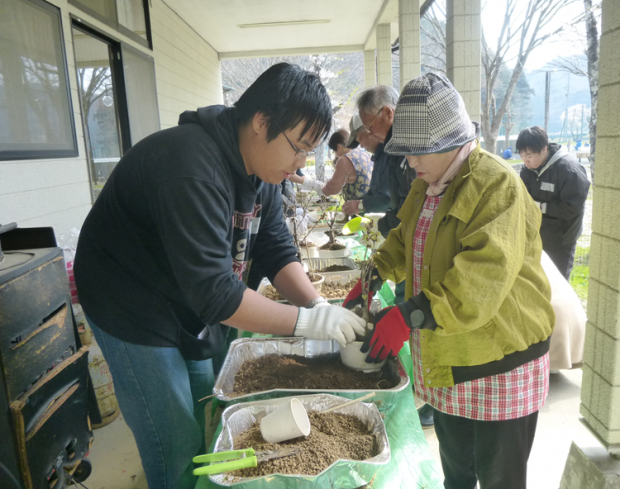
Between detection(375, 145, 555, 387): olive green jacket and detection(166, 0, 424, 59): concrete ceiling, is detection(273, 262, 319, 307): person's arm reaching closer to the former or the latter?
detection(375, 145, 555, 387): olive green jacket

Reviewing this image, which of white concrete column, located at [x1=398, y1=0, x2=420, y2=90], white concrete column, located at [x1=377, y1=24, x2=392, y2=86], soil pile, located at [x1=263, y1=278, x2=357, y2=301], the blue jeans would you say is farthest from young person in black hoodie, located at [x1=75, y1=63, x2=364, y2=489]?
white concrete column, located at [x1=377, y1=24, x2=392, y2=86]

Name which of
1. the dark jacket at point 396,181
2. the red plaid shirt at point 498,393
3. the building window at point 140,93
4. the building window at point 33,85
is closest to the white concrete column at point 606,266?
the red plaid shirt at point 498,393

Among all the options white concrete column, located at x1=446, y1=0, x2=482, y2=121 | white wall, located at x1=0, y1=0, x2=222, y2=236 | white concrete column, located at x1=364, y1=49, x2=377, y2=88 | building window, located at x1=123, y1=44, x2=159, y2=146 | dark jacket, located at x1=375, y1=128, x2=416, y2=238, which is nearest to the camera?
dark jacket, located at x1=375, y1=128, x2=416, y2=238

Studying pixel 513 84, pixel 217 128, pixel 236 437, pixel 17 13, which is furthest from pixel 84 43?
pixel 513 84

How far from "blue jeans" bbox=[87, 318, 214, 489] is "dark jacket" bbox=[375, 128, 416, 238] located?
163cm

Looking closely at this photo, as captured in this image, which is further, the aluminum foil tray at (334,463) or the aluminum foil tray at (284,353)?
the aluminum foil tray at (284,353)

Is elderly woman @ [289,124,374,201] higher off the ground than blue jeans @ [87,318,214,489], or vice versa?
elderly woman @ [289,124,374,201]

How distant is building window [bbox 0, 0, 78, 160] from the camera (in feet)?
8.29

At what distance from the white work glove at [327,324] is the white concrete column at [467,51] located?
8.08ft

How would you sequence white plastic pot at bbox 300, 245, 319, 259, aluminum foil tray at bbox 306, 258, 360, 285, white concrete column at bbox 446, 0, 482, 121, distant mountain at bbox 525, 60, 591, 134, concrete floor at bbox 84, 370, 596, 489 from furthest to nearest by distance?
Answer: distant mountain at bbox 525, 60, 591, 134
white concrete column at bbox 446, 0, 482, 121
white plastic pot at bbox 300, 245, 319, 259
aluminum foil tray at bbox 306, 258, 360, 285
concrete floor at bbox 84, 370, 596, 489

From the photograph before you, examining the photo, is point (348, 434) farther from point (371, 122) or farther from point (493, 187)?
point (371, 122)

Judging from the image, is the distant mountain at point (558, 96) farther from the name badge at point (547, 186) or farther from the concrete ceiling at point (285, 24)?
the name badge at point (547, 186)

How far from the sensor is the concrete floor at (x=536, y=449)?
2.00m

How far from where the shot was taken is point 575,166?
351cm
